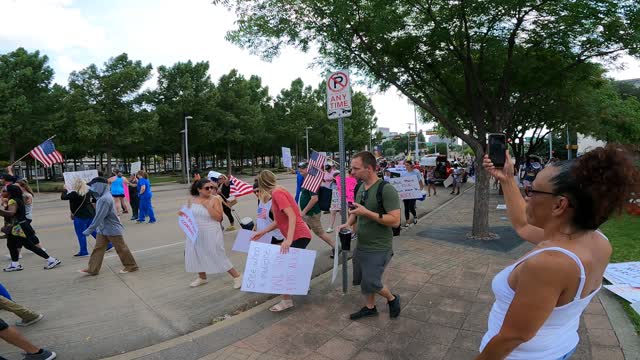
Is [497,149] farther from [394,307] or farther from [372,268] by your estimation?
[394,307]

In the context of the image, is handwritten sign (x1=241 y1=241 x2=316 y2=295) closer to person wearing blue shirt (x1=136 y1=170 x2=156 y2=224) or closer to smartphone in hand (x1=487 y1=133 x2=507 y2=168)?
smartphone in hand (x1=487 y1=133 x2=507 y2=168)

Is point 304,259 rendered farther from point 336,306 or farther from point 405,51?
point 405,51

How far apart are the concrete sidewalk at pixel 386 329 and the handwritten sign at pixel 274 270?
36 centimetres

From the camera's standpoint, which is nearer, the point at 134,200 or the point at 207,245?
the point at 207,245

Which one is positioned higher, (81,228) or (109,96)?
(109,96)

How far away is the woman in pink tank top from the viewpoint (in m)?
1.31

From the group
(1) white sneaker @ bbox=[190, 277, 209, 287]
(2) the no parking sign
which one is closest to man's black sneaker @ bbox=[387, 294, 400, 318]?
(2) the no parking sign

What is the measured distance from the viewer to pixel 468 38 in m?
7.28

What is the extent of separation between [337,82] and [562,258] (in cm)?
392

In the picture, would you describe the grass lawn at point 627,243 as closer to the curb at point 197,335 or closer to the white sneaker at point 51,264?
the curb at point 197,335

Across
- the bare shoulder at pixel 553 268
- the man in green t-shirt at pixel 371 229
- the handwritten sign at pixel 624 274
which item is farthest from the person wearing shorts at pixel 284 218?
the handwritten sign at pixel 624 274

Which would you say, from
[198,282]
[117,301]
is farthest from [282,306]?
[117,301]

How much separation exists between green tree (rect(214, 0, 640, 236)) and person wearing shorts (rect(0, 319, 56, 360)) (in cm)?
655

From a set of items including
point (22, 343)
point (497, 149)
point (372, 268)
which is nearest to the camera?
point (497, 149)
